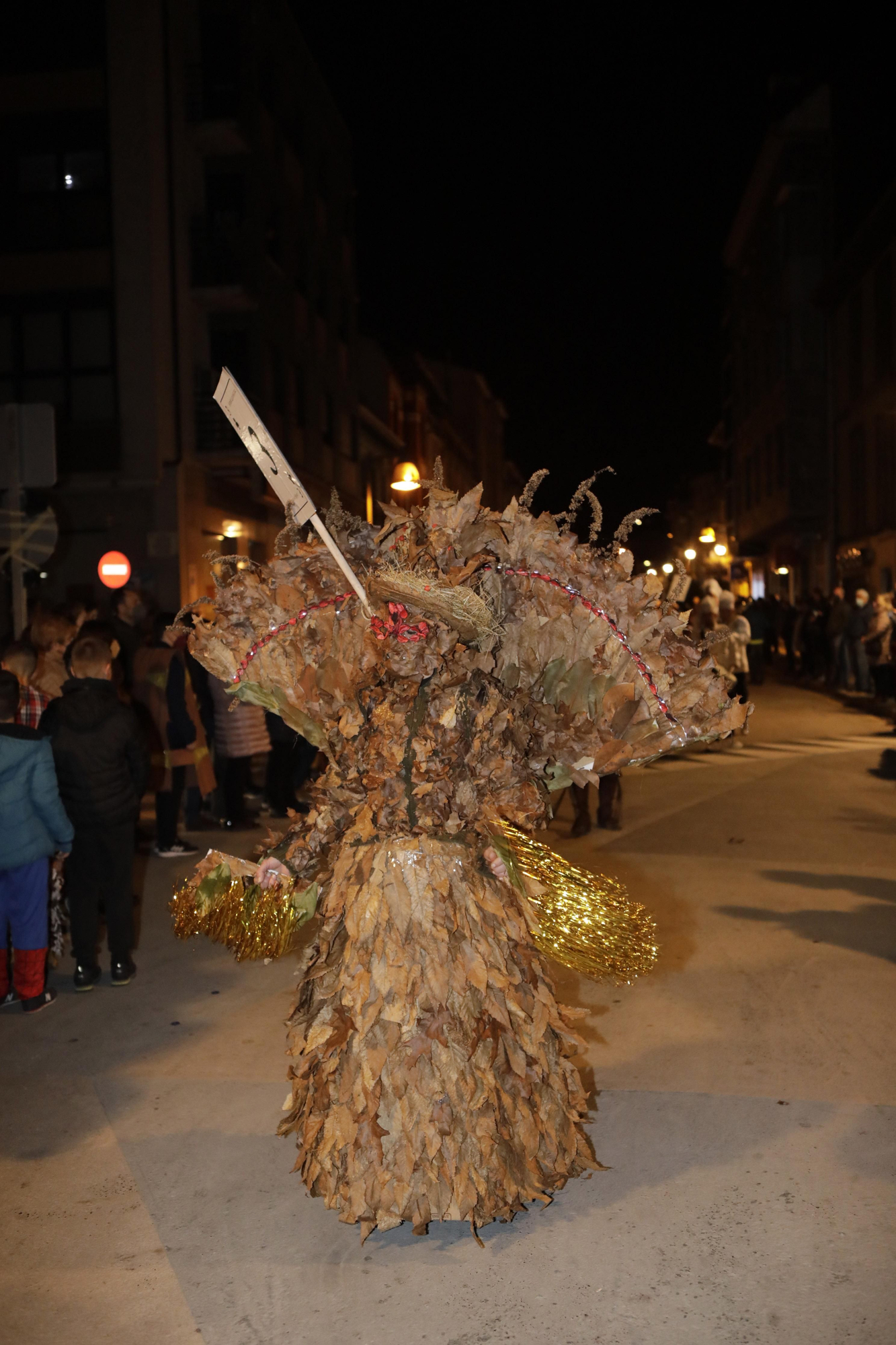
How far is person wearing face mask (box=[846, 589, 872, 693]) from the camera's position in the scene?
20.3 meters

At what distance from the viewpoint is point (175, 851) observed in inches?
352

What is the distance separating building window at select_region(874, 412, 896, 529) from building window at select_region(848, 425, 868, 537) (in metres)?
1.08

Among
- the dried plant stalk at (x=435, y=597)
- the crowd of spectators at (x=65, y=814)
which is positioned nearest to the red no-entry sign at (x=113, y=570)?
the crowd of spectators at (x=65, y=814)

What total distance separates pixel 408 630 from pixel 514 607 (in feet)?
1.77

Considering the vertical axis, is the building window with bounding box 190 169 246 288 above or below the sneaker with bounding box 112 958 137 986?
above

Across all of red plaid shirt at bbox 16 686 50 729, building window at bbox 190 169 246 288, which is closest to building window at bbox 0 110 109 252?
building window at bbox 190 169 246 288

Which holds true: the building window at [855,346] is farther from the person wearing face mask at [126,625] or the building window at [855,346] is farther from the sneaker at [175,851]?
the sneaker at [175,851]

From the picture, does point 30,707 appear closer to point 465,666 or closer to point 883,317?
point 465,666

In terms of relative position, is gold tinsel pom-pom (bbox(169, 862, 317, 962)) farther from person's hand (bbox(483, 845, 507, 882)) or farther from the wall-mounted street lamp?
the wall-mounted street lamp

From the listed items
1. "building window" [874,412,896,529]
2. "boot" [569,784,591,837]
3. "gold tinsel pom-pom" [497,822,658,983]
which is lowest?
"boot" [569,784,591,837]

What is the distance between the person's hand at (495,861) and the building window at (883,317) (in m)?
27.4

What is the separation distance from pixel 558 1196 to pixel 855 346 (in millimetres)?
31293

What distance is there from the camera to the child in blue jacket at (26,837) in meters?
5.51

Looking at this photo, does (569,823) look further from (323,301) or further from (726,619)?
(323,301)
